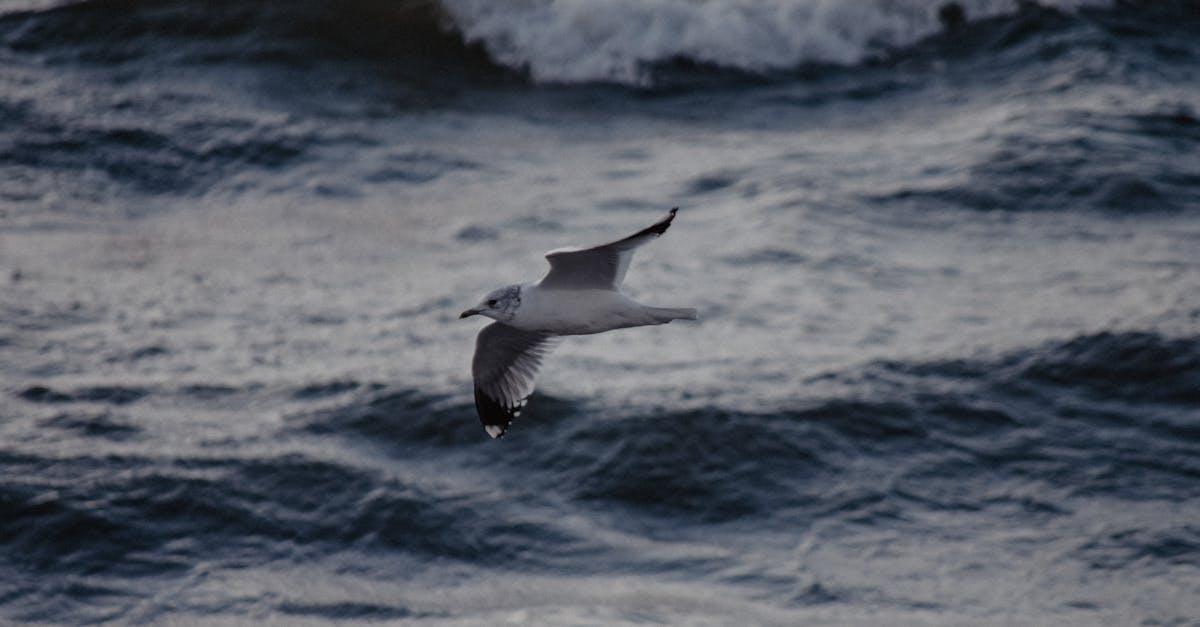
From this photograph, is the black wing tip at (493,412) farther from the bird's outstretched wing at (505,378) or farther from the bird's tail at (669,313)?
the bird's tail at (669,313)

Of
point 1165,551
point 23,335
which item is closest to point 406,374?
point 23,335

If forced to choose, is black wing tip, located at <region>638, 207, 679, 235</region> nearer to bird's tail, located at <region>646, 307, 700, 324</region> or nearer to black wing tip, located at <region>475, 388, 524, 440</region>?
bird's tail, located at <region>646, 307, 700, 324</region>

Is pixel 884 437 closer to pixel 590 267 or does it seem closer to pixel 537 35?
pixel 590 267

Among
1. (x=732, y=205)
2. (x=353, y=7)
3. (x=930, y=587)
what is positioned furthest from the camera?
(x=353, y=7)

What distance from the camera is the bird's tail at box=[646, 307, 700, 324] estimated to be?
5921mm

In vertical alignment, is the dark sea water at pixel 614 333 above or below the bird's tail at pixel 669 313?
below

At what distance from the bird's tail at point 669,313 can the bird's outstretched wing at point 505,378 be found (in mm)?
1395

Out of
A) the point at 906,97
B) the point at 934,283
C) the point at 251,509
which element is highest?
the point at 906,97

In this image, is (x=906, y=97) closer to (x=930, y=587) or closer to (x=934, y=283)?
(x=934, y=283)

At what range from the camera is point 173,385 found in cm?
1154

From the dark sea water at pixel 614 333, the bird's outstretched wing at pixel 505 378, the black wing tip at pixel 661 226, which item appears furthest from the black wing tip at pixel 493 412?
the black wing tip at pixel 661 226

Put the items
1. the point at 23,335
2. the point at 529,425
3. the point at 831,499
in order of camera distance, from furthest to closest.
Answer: the point at 23,335 < the point at 529,425 < the point at 831,499

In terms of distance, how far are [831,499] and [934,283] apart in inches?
109

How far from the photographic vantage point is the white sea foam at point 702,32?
16.2 m
